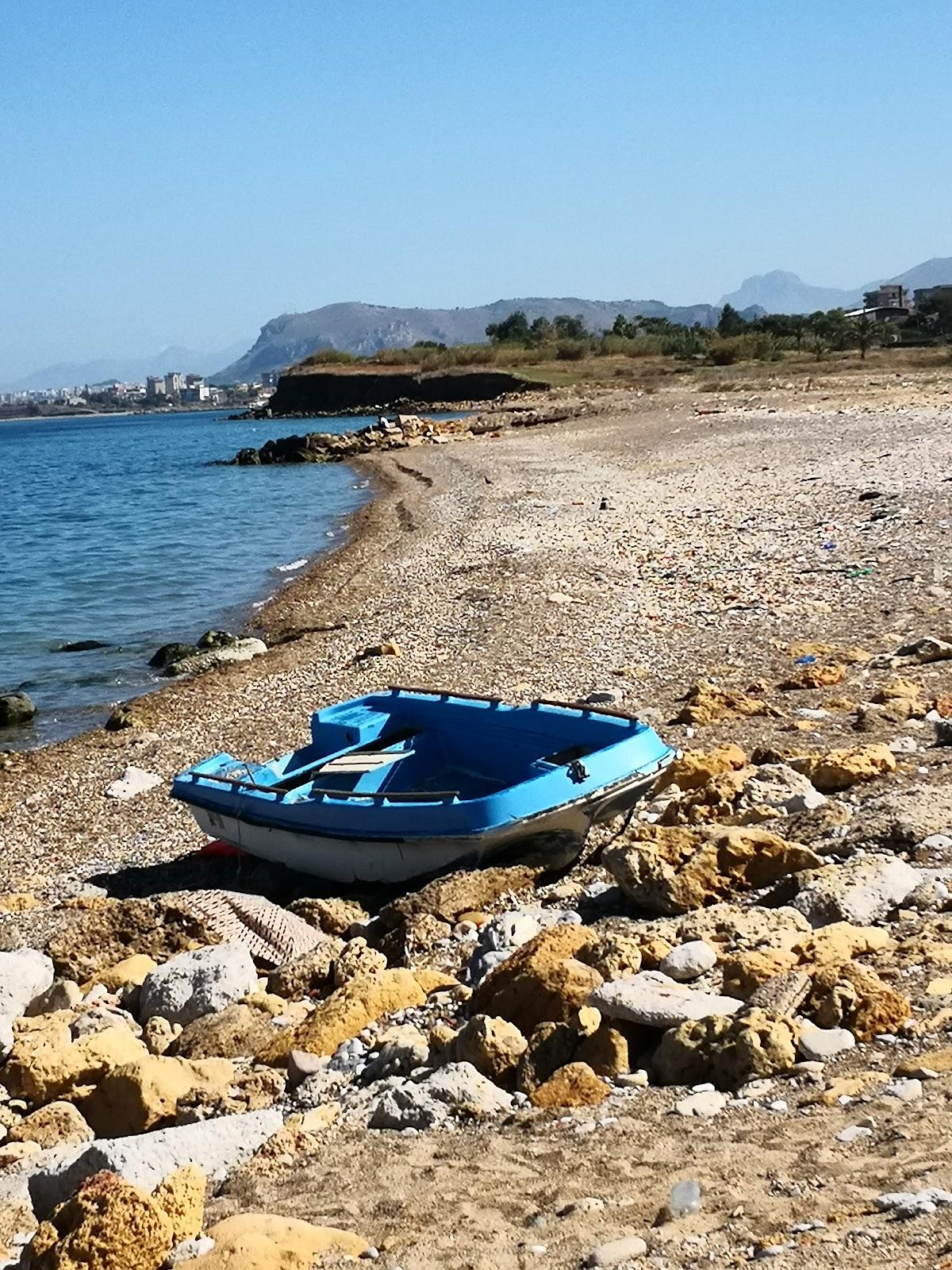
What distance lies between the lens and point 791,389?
49000mm

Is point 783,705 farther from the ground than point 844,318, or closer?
closer

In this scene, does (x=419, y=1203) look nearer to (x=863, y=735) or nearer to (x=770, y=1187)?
(x=770, y=1187)

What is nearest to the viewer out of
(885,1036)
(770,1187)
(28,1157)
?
(770,1187)

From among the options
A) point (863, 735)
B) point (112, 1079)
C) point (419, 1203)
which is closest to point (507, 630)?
point (863, 735)

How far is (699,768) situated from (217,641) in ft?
35.8

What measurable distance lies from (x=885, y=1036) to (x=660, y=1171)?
3.76ft

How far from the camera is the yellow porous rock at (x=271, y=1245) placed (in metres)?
4.20

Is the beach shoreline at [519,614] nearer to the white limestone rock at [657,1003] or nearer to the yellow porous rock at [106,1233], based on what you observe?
the white limestone rock at [657,1003]

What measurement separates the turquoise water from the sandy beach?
146 centimetres

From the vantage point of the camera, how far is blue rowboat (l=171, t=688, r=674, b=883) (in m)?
8.59

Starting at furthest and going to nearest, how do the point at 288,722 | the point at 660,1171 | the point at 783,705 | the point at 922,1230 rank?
the point at 288,722 < the point at 783,705 < the point at 660,1171 < the point at 922,1230

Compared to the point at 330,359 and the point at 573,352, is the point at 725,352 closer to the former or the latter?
the point at 573,352

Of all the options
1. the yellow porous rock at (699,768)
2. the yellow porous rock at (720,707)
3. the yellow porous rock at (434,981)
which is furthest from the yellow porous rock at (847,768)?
the yellow porous rock at (434,981)

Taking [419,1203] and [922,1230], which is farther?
[419,1203]
